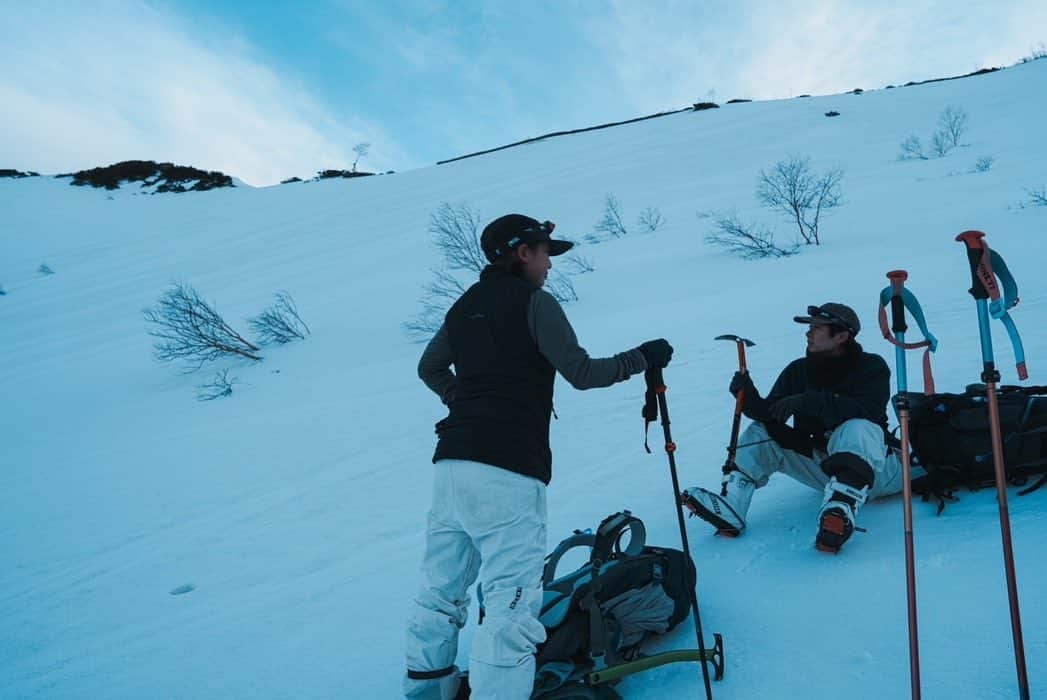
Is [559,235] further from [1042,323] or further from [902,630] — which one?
[902,630]

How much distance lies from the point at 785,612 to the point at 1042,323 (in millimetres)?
4504

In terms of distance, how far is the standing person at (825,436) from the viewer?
2809 mm

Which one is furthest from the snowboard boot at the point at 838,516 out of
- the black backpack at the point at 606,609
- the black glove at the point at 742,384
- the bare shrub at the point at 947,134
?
the bare shrub at the point at 947,134

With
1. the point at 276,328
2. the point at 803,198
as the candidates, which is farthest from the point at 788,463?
the point at 803,198

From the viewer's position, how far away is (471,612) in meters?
3.27

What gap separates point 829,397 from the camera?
9.78 feet

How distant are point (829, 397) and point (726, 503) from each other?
76cm

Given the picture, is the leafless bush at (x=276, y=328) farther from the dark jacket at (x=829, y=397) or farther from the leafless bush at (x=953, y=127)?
the leafless bush at (x=953, y=127)

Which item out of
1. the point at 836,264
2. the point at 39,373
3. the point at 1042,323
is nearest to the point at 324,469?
the point at 1042,323

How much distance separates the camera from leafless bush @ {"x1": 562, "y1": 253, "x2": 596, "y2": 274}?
473 inches

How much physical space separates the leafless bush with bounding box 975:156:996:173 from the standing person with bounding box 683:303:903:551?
41.7 feet

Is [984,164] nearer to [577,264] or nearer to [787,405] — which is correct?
[577,264]

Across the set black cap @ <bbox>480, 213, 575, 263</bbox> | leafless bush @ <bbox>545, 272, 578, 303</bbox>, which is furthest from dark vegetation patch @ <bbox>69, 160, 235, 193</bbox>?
black cap @ <bbox>480, 213, 575, 263</bbox>

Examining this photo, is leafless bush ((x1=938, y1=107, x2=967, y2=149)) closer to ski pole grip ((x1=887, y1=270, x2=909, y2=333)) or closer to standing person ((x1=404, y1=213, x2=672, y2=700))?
ski pole grip ((x1=887, y1=270, x2=909, y2=333))
